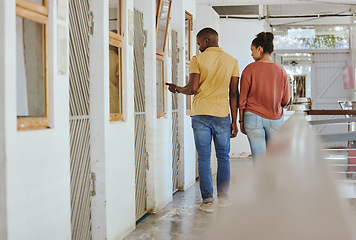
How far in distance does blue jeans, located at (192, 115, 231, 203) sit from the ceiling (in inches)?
147

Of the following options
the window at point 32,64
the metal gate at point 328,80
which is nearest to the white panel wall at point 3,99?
the window at point 32,64

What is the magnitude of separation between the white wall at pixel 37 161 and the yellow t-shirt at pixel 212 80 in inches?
71.5

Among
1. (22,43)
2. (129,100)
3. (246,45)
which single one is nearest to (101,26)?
(129,100)

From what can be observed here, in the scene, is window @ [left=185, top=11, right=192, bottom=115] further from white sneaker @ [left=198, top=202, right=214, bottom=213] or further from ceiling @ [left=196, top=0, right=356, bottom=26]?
white sneaker @ [left=198, top=202, right=214, bottom=213]

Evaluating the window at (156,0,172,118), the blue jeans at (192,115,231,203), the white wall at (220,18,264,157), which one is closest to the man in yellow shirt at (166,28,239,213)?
the blue jeans at (192,115,231,203)

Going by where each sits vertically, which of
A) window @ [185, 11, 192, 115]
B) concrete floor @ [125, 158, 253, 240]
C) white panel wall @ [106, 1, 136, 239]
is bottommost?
concrete floor @ [125, 158, 253, 240]

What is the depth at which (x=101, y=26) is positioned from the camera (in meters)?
3.00

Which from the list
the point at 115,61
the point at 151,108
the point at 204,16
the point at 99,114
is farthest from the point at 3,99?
the point at 204,16

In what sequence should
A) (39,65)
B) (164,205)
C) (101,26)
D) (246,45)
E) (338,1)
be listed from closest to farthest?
(39,65), (101,26), (164,205), (338,1), (246,45)

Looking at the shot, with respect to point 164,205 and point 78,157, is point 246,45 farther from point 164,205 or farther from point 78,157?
point 78,157

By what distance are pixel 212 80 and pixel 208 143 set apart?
0.52 m

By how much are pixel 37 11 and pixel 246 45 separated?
8023 millimetres

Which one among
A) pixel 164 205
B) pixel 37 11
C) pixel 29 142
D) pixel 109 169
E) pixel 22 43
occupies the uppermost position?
pixel 37 11

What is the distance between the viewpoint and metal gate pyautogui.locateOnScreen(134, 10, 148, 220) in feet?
13.1
